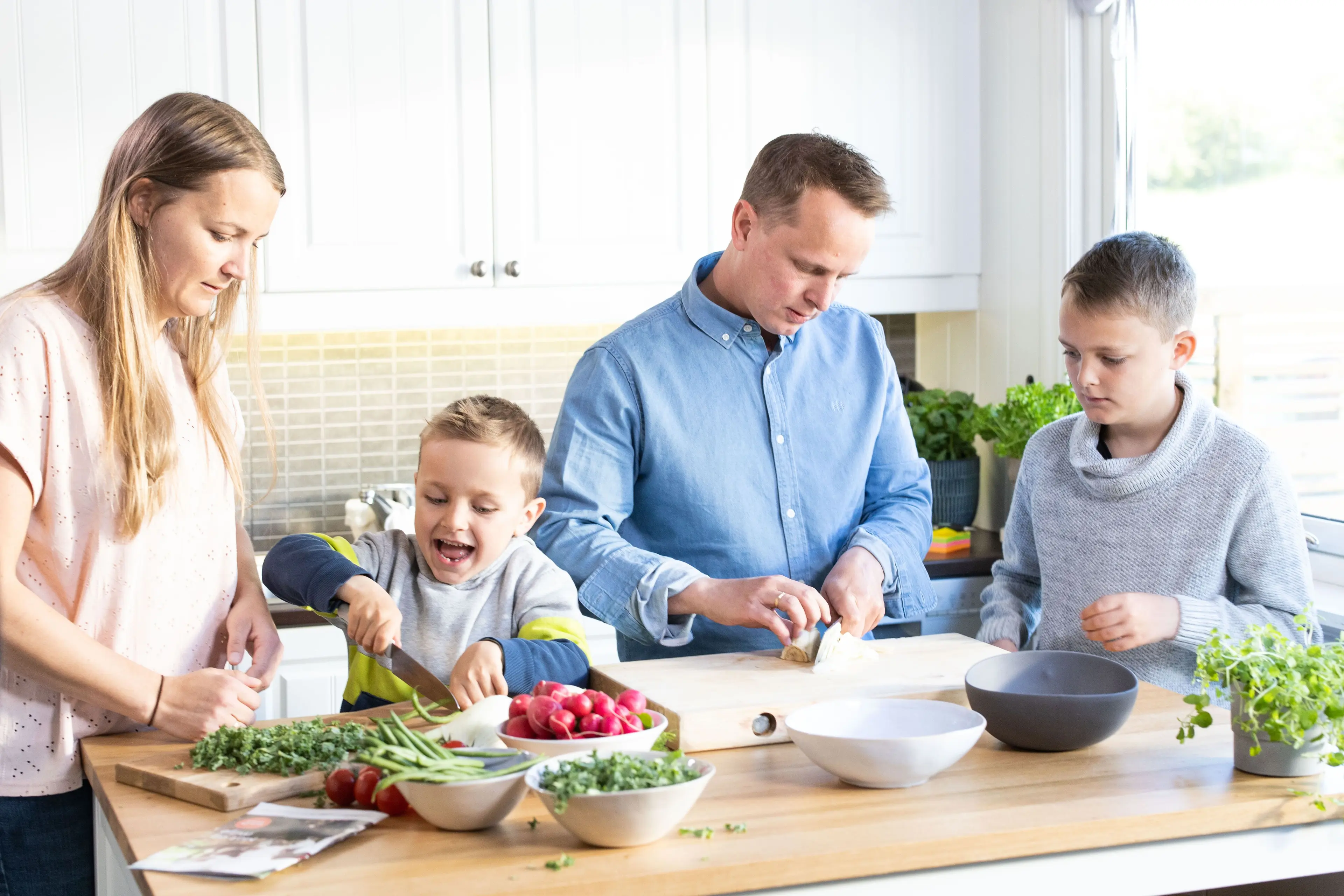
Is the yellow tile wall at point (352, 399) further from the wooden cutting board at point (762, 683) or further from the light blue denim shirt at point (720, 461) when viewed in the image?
the wooden cutting board at point (762, 683)

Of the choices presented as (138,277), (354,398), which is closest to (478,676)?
(138,277)

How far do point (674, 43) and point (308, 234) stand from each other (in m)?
0.92

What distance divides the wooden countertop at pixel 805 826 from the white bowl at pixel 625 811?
14 mm

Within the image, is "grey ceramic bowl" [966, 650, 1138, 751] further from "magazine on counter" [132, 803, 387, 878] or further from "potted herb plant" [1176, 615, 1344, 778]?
"magazine on counter" [132, 803, 387, 878]

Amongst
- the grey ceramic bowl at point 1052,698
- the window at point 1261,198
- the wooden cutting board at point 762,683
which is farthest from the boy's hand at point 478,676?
the window at point 1261,198

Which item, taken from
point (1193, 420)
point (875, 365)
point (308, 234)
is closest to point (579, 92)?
point (308, 234)

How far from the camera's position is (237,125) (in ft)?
4.81

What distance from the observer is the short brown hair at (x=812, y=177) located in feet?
5.56

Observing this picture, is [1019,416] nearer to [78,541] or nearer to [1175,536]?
[1175,536]

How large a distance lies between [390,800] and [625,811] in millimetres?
238

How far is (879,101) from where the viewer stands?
3.20m

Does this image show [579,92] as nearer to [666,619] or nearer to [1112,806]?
[666,619]

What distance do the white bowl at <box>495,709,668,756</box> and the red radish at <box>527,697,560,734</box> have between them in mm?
14

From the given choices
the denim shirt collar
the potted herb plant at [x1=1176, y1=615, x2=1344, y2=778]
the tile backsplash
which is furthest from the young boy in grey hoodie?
the tile backsplash
